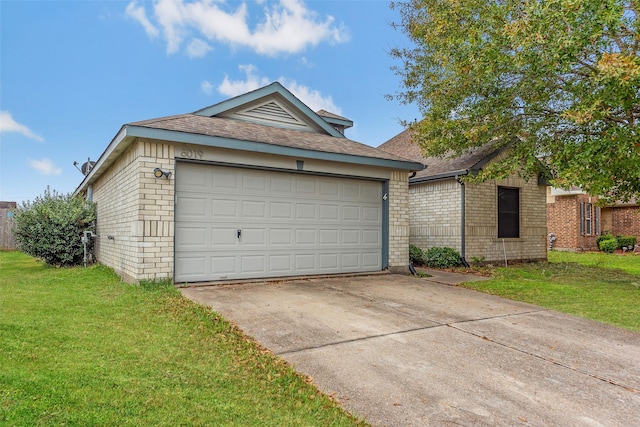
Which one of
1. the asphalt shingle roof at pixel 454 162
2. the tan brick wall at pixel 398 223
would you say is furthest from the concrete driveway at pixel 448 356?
the asphalt shingle roof at pixel 454 162

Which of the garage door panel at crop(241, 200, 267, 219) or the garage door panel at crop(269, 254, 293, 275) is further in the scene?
the garage door panel at crop(269, 254, 293, 275)

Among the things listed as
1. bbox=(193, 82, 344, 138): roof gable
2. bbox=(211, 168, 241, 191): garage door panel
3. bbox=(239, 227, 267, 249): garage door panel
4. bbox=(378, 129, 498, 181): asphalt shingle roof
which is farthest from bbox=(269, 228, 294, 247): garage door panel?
A: bbox=(378, 129, 498, 181): asphalt shingle roof

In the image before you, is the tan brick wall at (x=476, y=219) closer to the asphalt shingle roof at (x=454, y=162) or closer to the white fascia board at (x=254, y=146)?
the asphalt shingle roof at (x=454, y=162)

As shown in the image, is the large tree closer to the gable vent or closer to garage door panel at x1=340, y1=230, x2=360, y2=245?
garage door panel at x1=340, y1=230, x2=360, y2=245

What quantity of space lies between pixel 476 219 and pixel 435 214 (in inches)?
51.1

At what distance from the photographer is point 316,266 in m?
8.57

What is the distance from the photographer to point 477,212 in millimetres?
12000

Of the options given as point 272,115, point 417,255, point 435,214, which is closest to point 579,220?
point 435,214

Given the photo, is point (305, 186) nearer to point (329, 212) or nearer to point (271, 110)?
point (329, 212)

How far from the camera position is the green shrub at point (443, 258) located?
1154 cm

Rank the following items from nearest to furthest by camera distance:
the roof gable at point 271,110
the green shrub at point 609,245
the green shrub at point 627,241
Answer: the roof gable at point 271,110, the green shrub at point 609,245, the green shrub at point 627,241

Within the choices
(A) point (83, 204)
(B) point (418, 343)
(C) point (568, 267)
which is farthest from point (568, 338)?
(A) point (83, 204)

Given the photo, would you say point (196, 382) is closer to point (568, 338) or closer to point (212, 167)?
point (568, 338)

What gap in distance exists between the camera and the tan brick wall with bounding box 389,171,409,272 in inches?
368
